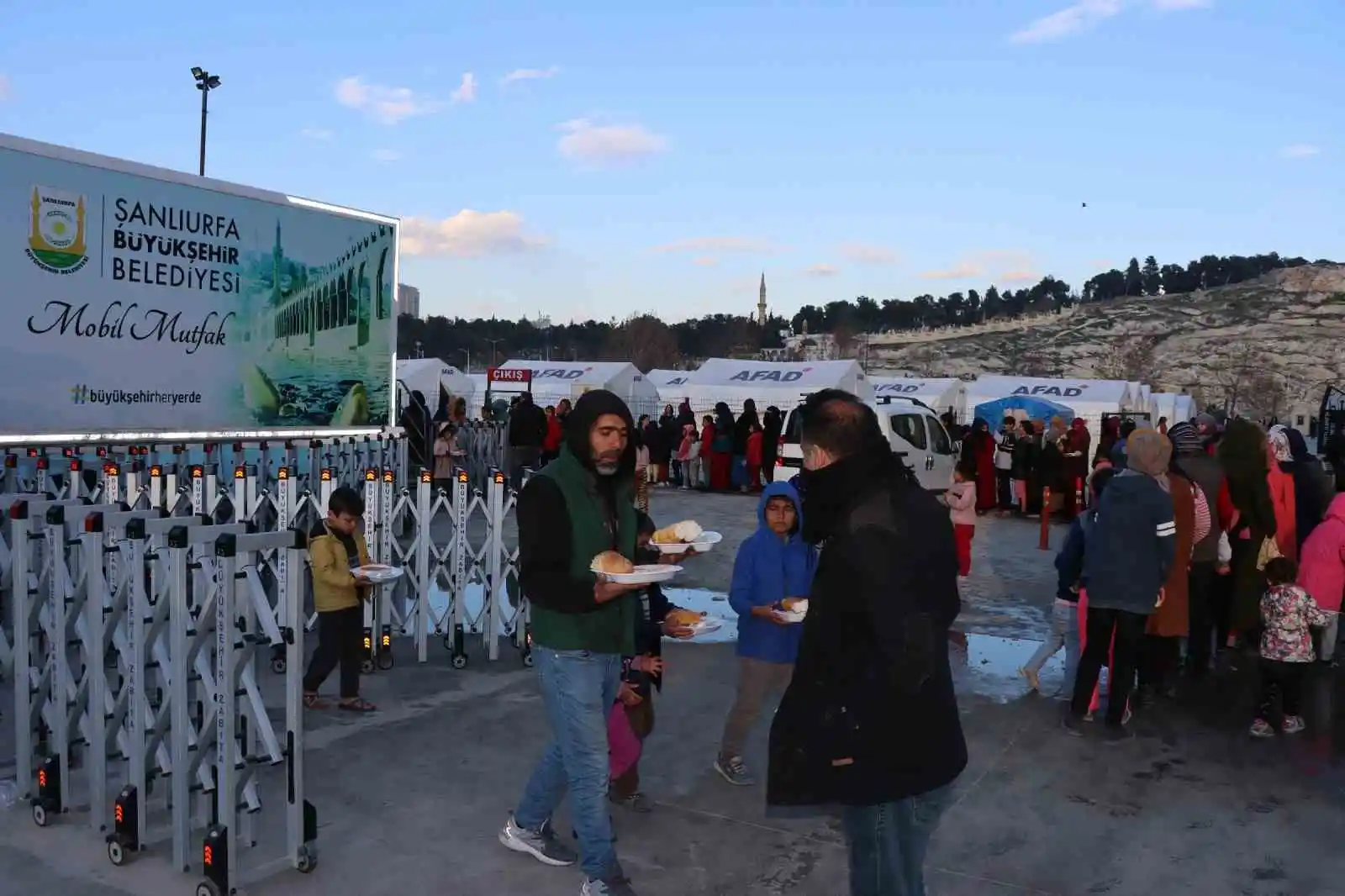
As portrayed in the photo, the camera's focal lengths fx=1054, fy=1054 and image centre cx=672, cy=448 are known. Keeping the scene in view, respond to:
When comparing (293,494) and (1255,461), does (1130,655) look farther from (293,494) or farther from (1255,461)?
(293,494)

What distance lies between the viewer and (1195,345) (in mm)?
123875

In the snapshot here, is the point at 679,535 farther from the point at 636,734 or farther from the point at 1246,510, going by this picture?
the point at 1246,510

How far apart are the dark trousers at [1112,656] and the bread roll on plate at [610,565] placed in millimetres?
3565

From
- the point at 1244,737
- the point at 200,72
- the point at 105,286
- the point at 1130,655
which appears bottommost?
the point at 1244,737

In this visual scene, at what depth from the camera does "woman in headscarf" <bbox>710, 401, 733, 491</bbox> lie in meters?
21.0

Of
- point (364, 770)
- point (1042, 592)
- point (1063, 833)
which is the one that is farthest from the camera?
point (1042, 592)

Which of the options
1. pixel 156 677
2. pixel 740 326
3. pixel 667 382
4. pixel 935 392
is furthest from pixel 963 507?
pixel 740 326

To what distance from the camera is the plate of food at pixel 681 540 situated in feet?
16.0

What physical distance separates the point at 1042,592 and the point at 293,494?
7644mm

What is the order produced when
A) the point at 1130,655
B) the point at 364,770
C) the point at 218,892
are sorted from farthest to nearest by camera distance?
the point at 1130,655 → the point at 364,770 → the point at 218,892

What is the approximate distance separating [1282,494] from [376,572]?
6321 mm

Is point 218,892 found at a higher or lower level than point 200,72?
lower

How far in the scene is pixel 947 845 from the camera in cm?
473

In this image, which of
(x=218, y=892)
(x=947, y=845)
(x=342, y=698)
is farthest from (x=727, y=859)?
(x=342, y=698)
